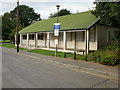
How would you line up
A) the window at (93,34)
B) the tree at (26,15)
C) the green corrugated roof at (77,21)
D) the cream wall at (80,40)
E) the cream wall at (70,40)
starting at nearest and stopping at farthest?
the green corrugated roof at (77,21) → the window at (93,34) → the cream wall at (80,40) → the cream wall at (70,40) → the tree at (26,15)

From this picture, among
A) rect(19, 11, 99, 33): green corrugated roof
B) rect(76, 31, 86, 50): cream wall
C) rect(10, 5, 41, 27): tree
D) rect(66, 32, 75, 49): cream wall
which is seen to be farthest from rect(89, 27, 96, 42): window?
rect(10, 5, 41, 27): tree

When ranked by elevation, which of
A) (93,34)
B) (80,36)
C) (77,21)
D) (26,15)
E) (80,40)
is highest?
(26,15)

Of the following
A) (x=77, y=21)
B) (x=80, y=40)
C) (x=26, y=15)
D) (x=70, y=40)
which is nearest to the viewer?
(x=80, y=40)

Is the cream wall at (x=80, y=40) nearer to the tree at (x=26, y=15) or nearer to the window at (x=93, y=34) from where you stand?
the window at (x=93, y=34)

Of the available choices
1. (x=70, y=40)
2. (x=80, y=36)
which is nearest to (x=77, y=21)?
(x=80, y=36)

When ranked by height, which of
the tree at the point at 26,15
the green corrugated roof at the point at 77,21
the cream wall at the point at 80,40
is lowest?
the cream wall at the point at 80,40

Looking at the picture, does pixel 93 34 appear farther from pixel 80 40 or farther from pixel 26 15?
pixel 26 15

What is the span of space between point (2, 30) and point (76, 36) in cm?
4130

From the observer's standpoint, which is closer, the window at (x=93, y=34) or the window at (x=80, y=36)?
the window at (x=93, y=34)

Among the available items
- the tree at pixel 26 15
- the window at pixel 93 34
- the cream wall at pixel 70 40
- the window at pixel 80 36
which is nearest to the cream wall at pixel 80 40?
the window at pixel 80 36

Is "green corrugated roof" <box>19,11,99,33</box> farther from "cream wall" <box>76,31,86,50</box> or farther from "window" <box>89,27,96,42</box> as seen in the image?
"cream wall" <box>76,31,86,50</box>

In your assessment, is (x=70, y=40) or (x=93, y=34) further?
(x=70, y=40)

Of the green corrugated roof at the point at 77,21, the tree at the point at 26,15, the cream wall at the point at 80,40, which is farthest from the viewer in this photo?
the tree at the point at 26,15

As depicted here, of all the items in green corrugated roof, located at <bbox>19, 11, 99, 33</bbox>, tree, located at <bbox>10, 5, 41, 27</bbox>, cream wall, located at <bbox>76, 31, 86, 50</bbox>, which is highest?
tree, located at <bbox>10, 5, 41, 27</bbox>
